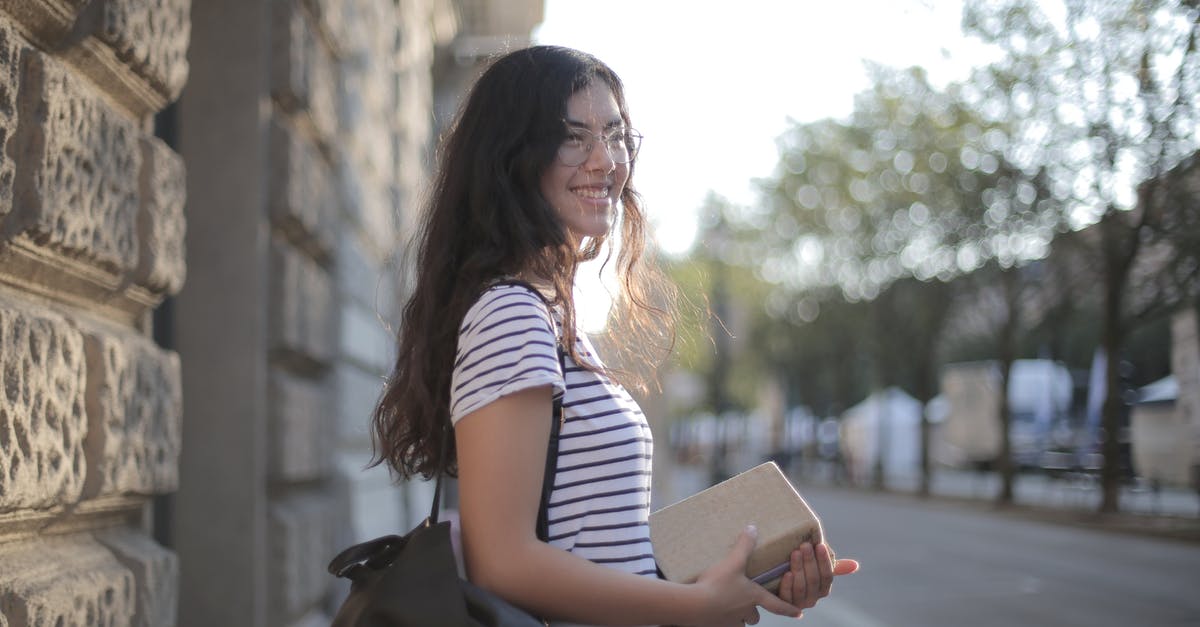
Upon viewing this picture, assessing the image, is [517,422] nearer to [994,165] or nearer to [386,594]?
[386,594]

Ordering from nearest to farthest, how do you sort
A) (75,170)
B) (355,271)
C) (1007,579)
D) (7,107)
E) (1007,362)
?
(7,107) → (75,170) → (355,271) → (1007,579) → (1007,362)

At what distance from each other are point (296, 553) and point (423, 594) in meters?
2.50

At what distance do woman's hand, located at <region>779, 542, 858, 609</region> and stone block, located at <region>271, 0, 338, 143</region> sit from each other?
8.98 feet

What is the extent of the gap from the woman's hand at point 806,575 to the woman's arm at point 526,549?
126mm

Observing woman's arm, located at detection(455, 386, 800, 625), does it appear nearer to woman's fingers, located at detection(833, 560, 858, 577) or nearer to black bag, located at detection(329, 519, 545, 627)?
black bag, located at detection(329, 519, 545, 627)

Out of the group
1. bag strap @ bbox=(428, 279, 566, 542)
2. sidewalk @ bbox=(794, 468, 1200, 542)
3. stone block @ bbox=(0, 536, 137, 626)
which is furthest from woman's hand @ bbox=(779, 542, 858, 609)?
sidewalk @ bbox=(794, 468, 1200, 542)

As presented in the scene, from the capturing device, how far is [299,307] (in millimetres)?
4285

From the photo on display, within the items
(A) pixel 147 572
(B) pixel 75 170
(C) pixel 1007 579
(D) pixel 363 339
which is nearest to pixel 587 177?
(B) pixel 75 170

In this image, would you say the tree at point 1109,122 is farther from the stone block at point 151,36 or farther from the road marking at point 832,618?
the stone block at point 151,36

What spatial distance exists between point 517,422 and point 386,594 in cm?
30

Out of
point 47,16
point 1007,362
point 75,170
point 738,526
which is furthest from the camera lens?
point 1007,362

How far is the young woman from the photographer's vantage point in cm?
186

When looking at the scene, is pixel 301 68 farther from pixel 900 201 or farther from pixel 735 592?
pixel 900 201

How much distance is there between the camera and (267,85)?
4039mm
